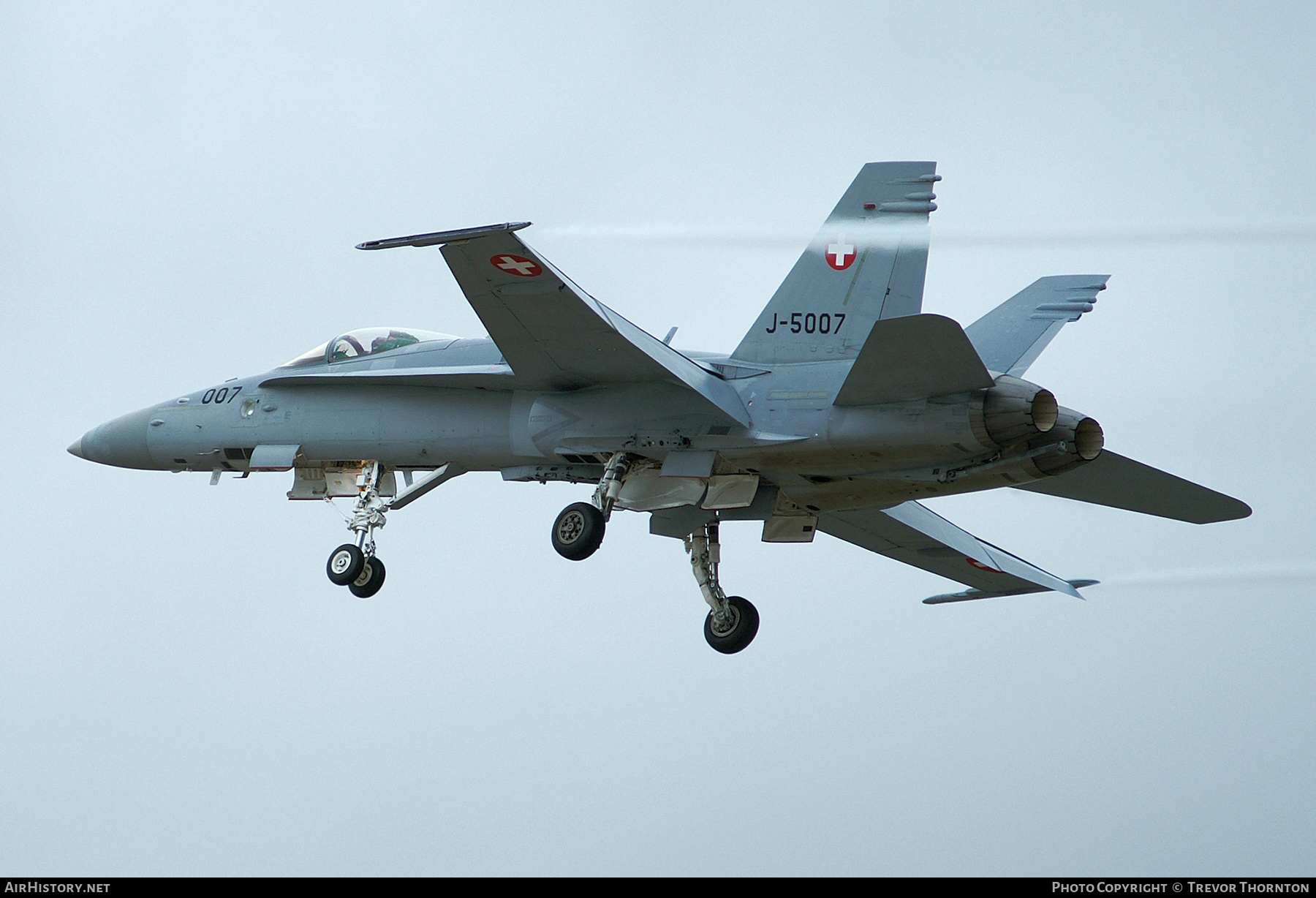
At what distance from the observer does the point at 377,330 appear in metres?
20.8

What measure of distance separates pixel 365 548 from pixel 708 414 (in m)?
5.02

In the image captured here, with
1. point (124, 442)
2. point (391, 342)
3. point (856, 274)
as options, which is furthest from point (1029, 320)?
point (124, 442)

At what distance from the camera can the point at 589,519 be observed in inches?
734

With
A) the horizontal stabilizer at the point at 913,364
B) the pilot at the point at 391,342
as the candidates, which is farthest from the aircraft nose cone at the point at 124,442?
the horizontal stabilizer at the point at 913,364

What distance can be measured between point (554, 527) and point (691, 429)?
190 centimetres

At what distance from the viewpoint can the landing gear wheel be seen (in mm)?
20516

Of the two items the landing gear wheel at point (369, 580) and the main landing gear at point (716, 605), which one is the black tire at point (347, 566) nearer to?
the landing gear wheel at point (369, 580)

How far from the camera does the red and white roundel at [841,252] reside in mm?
18531

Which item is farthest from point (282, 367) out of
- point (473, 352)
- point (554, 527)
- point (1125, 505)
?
point (1125, 505)

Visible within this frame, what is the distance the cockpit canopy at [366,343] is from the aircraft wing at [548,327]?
2.26m

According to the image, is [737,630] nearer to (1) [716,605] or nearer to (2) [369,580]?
(1) [716,605]

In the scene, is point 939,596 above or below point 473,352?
below
